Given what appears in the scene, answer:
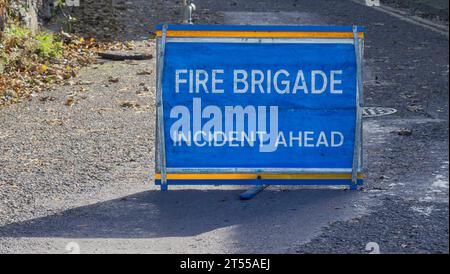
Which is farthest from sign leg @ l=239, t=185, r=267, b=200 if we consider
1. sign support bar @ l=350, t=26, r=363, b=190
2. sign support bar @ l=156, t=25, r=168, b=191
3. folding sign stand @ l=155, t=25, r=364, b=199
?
sign support bar @ l=350, t=26, r=363, b=190

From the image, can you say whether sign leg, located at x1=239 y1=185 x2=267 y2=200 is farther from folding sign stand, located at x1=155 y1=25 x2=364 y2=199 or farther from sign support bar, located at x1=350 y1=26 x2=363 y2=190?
sign support bar, located at x1=350 y1=26 x2=363 y2=190

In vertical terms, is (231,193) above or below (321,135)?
below

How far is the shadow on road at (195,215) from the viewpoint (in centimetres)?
675

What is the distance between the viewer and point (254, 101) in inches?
300

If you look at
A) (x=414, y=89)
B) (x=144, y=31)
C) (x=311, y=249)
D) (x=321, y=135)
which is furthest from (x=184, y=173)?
(x=144, y=31)

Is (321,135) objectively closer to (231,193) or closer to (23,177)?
(231,193)

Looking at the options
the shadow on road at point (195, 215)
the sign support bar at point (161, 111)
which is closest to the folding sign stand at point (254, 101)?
the sign support bar at point (161, 111)

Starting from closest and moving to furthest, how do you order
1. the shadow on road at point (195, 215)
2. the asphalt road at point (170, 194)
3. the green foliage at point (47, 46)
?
1. the asphalt road at point (170, 194)
2. the shadow on road at point (195, 215)
3. the green foliage at point (47, 46)

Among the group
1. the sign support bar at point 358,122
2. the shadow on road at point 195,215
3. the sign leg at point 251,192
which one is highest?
the sign support bar at point 358,122

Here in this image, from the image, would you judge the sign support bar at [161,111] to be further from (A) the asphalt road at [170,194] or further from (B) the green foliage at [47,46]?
(B) the green foliage at [47,46]

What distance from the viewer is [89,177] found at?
8359mm

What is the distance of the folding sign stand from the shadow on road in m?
0.17

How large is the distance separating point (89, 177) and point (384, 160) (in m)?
2.68

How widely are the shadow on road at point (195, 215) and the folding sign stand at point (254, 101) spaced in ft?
0.55
